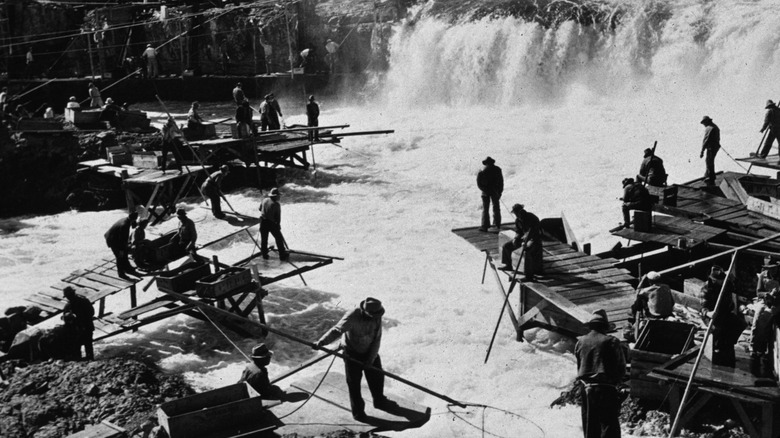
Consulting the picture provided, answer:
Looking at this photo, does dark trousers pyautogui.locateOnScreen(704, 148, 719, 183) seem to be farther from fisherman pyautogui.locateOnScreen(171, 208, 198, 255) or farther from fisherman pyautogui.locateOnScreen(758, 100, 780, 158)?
fisherman pyautogui.locateOnScreen(171, 208, 198, 255)

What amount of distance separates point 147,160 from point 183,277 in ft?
35.7

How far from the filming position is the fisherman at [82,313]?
13.1 metres

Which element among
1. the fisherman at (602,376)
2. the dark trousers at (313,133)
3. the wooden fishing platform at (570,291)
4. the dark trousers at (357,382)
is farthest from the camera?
the dark trousers at (313,133)

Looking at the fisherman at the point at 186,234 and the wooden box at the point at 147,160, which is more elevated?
the wooden box at the point at 147,160

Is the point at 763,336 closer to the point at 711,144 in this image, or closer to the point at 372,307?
the point at 372,307

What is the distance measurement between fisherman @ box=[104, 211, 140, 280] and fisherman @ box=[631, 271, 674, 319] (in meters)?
8.66

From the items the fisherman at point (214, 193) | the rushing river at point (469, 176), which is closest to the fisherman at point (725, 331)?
the rushing river at point (469, 176)

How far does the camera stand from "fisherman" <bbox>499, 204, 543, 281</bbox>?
13109 millimetres

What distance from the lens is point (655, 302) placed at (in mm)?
11297

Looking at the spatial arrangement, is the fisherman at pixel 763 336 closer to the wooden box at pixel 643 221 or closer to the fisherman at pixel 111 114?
the wooden box at pixel 643 221

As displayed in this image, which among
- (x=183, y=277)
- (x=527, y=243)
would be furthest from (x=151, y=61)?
(x=527, y=243)

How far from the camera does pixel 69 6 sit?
46188mm

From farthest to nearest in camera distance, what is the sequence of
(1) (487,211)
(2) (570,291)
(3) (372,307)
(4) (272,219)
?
(4) (272,219) → (1) (487,211) → (2) (570,291) → (3) (372,307)

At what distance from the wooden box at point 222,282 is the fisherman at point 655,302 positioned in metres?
6.45
